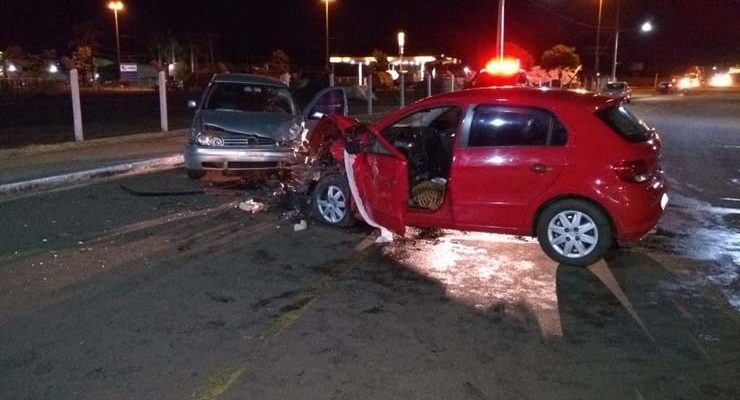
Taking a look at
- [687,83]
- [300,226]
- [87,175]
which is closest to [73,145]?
[87,175]

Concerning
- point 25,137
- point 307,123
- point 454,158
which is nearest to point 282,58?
point 25,137

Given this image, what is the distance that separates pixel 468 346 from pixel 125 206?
6.39 meters

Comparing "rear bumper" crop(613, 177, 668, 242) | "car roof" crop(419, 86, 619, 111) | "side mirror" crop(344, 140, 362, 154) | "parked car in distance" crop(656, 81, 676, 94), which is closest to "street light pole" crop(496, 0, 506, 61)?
"car roof" crop(419, 86, 619, 111)

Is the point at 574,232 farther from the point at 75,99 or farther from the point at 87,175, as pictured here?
the point at 75,99

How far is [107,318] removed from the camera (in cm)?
567

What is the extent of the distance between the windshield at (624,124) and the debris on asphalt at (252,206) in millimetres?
4743

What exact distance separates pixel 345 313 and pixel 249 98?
777cm

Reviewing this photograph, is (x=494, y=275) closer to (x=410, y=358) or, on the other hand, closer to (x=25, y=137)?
(x=410, y=358)

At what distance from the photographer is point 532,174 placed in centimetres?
700

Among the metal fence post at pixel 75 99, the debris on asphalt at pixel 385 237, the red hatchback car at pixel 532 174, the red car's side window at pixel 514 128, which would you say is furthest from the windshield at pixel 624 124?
the metal fence post at pixel 75 99

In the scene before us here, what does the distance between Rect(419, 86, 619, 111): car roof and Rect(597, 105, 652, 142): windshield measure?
9cm

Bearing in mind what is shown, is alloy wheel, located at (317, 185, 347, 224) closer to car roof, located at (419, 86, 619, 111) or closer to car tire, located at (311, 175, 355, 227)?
car tire, located at (311, 175, 355, 227)

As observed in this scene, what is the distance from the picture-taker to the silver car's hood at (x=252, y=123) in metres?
11.6

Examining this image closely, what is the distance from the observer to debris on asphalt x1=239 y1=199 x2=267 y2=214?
9.75 metres
